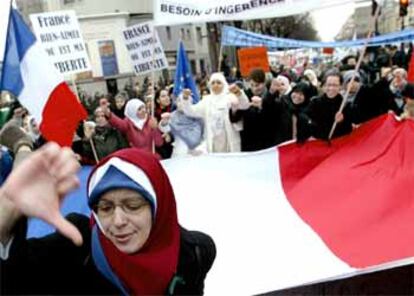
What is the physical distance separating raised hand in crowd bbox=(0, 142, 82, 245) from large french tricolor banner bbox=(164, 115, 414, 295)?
101 inches

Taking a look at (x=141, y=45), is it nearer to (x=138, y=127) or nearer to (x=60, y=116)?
(x=138, y=127)

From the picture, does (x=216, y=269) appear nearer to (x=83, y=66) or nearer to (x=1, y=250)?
(x=1, y=250)

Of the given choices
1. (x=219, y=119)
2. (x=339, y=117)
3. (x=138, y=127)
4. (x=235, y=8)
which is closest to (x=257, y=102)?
(x=219, y=119)

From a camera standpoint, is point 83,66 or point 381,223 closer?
point 381,223

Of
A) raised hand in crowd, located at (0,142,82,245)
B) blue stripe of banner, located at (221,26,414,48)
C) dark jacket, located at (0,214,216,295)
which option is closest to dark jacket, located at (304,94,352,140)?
dark jacket, located at (0,214,216,295)

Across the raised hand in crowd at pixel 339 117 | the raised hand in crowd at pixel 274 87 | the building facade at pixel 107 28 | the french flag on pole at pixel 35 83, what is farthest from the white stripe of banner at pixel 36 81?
the building facade at pixel 107 28

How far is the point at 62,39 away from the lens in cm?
714

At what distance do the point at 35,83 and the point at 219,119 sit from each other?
2.17m

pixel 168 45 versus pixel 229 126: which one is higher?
pixel 229 126

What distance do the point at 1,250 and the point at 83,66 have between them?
587 cm

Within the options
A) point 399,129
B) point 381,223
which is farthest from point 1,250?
point 399,129

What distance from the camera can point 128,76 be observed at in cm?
3366

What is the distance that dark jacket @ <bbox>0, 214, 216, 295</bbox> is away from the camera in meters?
1.47

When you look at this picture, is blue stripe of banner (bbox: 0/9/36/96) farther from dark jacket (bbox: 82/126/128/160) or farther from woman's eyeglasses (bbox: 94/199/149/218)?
woman's eyeglasses (bbox: 94/199/149/218)
